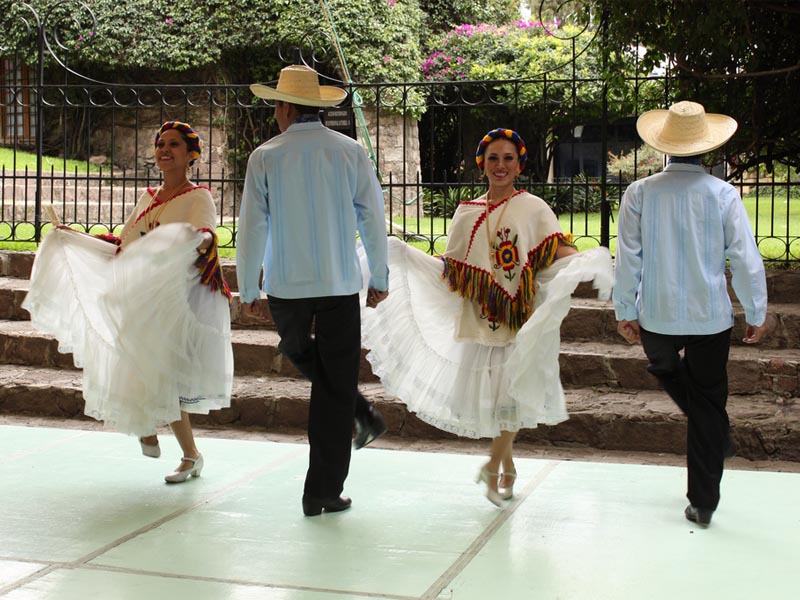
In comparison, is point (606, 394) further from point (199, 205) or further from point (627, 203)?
point (199, 205)

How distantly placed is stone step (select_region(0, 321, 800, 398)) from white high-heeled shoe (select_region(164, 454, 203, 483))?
197cm

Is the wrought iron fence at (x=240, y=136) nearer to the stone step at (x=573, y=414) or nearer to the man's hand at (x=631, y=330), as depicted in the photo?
the stone step at (x=573, y=414)

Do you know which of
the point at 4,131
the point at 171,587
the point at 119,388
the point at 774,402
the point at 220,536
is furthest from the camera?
the point at 4,131

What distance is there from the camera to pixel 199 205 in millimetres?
5070

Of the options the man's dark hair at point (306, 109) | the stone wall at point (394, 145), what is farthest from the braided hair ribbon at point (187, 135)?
the stone wall at point (394, 145)

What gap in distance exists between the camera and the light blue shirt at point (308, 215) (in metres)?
4.51

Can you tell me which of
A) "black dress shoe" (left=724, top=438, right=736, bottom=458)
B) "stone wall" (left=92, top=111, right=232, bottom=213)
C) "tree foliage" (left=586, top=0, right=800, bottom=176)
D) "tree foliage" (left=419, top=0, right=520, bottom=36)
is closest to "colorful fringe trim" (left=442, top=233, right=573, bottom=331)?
"black dress shoe" (left=724, top=438, right=736, bottom=458)

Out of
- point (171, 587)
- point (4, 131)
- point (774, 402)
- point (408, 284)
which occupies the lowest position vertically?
point (171, 587)

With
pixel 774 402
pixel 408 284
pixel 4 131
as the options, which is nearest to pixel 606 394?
pixel 774 402

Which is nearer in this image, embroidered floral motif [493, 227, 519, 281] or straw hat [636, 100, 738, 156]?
straw hat [636, 100, 738, 156]

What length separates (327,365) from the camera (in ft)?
15.1

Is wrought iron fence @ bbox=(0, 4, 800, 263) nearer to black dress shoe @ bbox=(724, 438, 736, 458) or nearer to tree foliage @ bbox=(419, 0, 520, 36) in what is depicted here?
tree foliage @ bbox=(419, 0, 520, 36)

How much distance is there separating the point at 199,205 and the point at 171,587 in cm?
200

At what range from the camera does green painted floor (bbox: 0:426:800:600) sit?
3764mm
